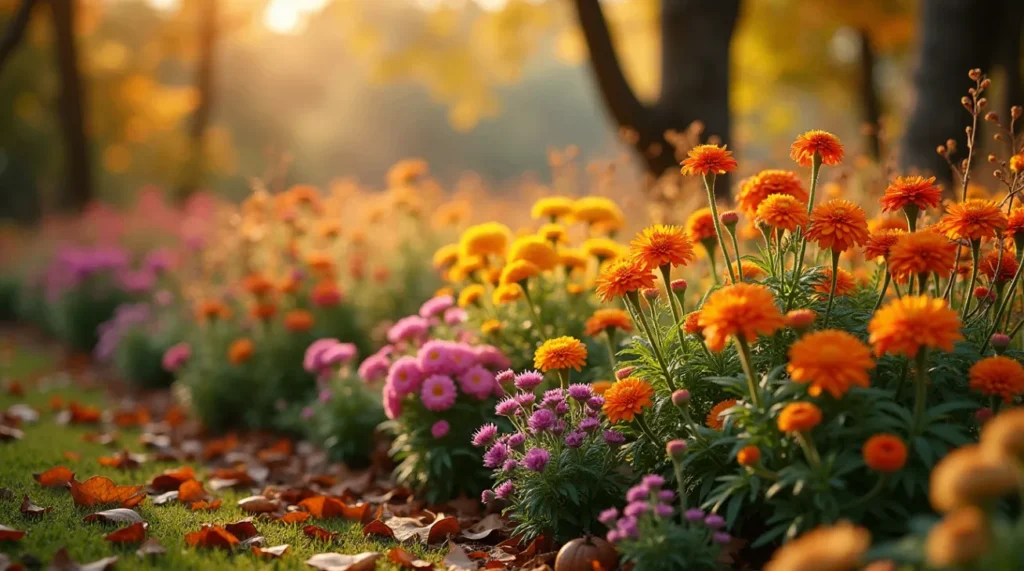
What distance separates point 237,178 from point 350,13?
21325 mm

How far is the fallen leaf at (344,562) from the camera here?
2508 mm

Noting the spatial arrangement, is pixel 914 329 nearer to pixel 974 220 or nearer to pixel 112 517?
pixel 974 220

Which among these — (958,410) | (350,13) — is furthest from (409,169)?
(350,13)

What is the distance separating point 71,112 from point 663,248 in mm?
14148

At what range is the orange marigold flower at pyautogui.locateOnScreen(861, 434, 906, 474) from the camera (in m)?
2.01

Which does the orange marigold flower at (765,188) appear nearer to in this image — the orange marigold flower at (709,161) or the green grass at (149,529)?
the orange marigold flower at (709,161)

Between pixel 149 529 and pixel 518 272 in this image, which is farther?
pixel 518 272

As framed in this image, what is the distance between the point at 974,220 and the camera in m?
2.49

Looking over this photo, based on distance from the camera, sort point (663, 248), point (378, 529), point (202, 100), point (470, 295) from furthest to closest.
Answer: point (202, 100) → point (470, 295) → point (378, 529) → point (663, 248)

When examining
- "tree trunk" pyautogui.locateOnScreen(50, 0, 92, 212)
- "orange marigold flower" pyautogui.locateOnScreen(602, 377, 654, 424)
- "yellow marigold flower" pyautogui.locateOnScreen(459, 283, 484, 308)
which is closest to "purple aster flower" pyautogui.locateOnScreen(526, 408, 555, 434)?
"orange marigold flower" pyautogui.locateOnScreen(602, 377, 654, 424)

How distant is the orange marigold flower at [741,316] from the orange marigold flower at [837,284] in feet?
2.18

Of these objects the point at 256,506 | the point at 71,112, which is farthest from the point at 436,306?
the point at 71,112

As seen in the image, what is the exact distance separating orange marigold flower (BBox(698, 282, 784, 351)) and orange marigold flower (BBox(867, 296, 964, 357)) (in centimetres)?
24

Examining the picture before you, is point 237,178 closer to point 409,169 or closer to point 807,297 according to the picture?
point 409,169
